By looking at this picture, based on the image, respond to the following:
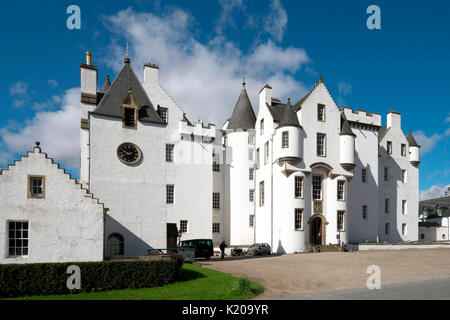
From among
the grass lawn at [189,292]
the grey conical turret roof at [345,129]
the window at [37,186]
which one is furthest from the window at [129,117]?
the grey conical turret roof at [345,129]

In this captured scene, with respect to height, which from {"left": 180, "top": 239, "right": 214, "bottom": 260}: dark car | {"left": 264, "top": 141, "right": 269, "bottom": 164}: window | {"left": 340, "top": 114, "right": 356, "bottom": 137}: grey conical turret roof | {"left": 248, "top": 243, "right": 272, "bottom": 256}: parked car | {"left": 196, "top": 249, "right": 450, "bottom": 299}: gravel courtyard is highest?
{"left": 340, "top": 114, "right": 356, "bottom": 137}: grey conical turret roof

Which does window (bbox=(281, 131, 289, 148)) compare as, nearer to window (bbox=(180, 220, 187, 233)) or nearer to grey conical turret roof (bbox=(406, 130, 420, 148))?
window (bbox=(180, 220, 187, 233))

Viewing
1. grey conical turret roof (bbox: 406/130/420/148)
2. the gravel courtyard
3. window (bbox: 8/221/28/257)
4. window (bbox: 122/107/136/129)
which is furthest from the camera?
grey conical turret roof (bbox: 406/130/420/148)

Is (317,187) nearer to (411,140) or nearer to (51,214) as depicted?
(411,140)

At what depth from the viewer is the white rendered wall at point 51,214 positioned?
18.7 meters

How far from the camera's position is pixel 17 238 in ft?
61.9

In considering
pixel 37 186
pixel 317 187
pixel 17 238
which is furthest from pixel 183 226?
pixel 17 238

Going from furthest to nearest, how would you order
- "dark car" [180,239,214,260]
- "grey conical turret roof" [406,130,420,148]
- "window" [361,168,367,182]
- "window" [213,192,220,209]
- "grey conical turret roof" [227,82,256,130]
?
"grey conical turret roof" [406,130,420,148]
"grey conical turret roof" [227,82,256,130]
"window" [361,168,367,182]
"window" [213,192,220,209]
"dark car" [180,239,214,260]

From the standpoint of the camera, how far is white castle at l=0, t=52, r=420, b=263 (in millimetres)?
26453

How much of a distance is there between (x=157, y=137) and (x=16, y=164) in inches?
423

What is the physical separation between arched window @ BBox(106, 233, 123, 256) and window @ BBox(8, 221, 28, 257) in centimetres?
728

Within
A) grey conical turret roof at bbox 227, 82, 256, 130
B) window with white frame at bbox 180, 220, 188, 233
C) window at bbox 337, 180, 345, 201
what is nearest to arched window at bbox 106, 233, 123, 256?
window with white frame at bbox 180, 220, 188, 233

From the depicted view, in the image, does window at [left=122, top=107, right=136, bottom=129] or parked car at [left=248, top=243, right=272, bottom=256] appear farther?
parked car at [left=248, top=243, right=272, bottom=256]
